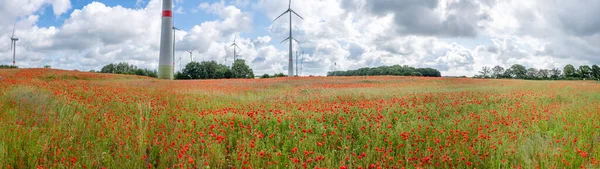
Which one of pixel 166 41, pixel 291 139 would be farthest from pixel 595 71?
pixel 291 139

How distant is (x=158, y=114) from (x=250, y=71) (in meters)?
94.8

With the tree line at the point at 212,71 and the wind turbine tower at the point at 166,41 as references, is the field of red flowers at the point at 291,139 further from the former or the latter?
the tree line at the point at 212,71

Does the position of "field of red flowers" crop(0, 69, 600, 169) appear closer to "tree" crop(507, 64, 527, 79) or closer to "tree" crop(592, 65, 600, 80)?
"tree" crop(592, 65, 600, 80)

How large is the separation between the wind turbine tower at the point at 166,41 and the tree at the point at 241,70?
53.9 metres

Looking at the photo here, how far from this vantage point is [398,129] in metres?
8.07

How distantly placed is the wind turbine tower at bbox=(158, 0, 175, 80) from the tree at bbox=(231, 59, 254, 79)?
53926 millimetres

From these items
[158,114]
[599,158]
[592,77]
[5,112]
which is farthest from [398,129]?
[592,77]

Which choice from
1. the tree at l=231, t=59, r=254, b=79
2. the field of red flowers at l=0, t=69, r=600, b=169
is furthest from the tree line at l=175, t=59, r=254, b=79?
the field of red flowers at l=0, t=69, r=600, b=169

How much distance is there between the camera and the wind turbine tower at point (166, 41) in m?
40.1

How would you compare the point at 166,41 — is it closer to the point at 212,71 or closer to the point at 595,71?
the point at 212,71

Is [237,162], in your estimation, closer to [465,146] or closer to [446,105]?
[465,146]

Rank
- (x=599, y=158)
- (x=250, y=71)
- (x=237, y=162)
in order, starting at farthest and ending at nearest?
(x=250, y=71) < (x=599, y=158) < (x=237, y=162)

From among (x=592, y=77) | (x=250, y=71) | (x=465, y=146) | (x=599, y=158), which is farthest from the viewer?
(x=250, y=71)

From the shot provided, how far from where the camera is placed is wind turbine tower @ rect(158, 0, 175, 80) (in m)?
40.1
